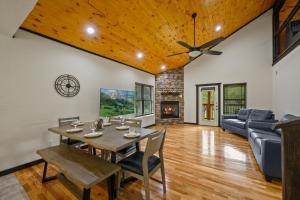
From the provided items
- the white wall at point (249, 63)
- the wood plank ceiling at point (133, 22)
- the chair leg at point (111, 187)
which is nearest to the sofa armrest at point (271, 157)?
the chair leg at point (111, 187)

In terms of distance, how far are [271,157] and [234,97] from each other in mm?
4295

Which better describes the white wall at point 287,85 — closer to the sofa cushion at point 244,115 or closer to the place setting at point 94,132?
the sofa cushion at point 244,115

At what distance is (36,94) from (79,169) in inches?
80.6

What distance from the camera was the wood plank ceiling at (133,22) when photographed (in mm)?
2367

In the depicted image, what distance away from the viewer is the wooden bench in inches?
53.2

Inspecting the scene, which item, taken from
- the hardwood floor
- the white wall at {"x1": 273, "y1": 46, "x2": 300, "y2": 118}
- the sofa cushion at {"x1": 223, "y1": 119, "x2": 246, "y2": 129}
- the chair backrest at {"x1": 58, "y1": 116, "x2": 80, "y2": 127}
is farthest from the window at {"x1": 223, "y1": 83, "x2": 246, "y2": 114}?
the chair backrest at {"x1": 58, "y1": 116, "x2": 80, "y2": 127}

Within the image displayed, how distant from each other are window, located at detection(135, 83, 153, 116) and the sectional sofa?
322cm

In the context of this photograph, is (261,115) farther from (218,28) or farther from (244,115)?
(218,28)

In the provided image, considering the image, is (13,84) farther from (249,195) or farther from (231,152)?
(231,152)

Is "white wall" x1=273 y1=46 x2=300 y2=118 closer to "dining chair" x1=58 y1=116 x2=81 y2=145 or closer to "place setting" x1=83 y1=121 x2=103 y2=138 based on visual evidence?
"place setting" x1=83 y1=121 x2=103 y2=138

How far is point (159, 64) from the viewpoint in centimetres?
569

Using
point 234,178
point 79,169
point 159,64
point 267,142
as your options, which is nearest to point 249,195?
point 234,178

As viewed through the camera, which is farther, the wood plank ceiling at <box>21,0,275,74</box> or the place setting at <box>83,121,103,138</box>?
the wood plank ceiling at <box>21,0,275,74</box>

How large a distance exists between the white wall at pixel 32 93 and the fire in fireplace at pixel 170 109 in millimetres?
4014
